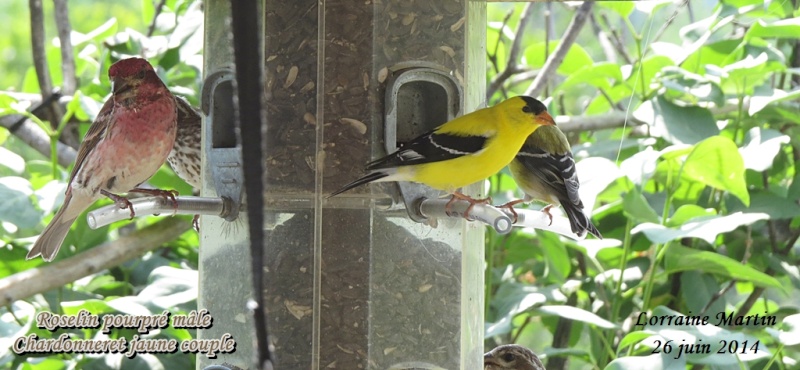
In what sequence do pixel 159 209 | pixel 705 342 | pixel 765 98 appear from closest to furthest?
pixel 159 209 → pixel 705 342 → pixel 765 98

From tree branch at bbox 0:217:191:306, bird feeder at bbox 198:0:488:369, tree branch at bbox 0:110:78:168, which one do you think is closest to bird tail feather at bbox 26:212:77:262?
tree branch at bbox 0:217:191:306

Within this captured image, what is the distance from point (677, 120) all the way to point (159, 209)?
1863 millimetres

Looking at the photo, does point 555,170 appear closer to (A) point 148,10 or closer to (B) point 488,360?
(B) point 488,360

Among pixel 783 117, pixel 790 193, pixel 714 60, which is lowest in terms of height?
pixel 790 193

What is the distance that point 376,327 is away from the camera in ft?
8.37

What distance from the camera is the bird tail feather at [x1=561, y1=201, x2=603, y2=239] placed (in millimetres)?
2754

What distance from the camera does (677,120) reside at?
3.49 m

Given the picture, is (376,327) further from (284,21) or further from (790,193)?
(790,193)

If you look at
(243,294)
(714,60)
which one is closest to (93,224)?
(243,294)

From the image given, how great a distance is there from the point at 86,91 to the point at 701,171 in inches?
86.4

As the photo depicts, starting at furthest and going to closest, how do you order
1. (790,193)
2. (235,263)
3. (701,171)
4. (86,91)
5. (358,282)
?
(86,91), (790,193), (701,171), (235,263), (358,282)

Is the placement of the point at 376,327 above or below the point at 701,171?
below

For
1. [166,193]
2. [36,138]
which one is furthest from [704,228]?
[36,138]

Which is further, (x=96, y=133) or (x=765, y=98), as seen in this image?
(x=765, y=98)
